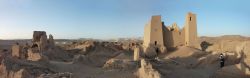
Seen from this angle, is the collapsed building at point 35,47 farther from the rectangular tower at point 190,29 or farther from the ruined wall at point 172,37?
the rectangular tower at point 190,29

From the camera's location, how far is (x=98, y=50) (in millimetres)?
36531

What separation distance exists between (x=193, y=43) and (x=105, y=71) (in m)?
14.2

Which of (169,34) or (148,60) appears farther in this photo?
(169,34)

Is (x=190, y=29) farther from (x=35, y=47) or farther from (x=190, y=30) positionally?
(x=35, y=47)

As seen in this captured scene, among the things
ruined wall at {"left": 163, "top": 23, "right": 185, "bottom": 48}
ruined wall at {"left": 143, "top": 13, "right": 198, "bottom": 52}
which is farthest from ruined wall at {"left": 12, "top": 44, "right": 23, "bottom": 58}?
ruined wall at {"left": 163, "top": 23, "right": 185, "bottom": 48}

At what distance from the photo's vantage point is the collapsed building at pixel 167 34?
104 feet

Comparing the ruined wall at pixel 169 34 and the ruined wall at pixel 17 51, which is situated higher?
the ruined wall at pixel 169 34

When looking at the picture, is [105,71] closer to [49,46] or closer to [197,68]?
[197,68]

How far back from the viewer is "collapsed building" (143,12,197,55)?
104 feet

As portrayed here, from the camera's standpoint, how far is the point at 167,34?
3284 cm

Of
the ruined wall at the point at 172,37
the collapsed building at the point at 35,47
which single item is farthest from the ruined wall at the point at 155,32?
the collapsed building at the point at 35,47

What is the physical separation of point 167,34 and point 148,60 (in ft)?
40.6

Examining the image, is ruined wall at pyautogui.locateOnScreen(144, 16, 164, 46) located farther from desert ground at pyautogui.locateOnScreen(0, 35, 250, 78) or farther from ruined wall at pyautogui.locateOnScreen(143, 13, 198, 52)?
desert ground at pyautogui.locateOnScreen(0, 35, 250, 78)

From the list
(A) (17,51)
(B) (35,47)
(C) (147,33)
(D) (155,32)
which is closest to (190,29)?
(D) (155,32)
